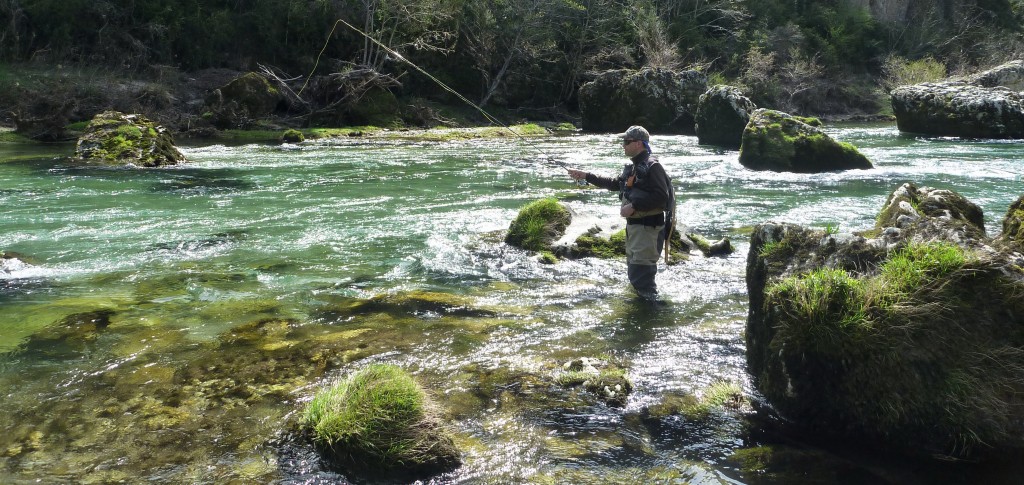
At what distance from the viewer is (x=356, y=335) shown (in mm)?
6445

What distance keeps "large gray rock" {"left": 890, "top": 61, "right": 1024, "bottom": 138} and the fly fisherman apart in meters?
22.0

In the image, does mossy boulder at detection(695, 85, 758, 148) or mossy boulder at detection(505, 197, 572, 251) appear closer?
mossy boulder at detection(505, 197, 572, 251)

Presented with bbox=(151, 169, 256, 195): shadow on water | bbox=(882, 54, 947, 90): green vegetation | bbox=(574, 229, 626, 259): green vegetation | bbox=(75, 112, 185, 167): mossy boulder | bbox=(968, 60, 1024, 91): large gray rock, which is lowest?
bbox=(574, 229, 626, 259): green vegetation

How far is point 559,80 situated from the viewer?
4250 centimetres

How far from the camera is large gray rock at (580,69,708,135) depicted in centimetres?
3225

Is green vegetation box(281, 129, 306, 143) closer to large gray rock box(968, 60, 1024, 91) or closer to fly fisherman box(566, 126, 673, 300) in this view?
fly fisherman box(566, 126, 673, 300)

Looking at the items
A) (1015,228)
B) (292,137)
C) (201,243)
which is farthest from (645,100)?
(1015,228)

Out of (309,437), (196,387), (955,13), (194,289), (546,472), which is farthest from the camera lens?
(955,13)

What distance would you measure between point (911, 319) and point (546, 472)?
233cm

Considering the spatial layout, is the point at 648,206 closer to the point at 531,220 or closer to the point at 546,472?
the point at 531,220

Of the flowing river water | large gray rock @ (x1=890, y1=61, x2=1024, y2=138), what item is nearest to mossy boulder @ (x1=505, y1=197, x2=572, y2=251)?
the flowing river water

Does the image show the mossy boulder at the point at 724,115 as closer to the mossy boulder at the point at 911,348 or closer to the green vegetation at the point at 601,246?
the green vegetation at the point at 601,246

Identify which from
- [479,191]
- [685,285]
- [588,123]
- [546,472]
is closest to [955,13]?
[588,123]

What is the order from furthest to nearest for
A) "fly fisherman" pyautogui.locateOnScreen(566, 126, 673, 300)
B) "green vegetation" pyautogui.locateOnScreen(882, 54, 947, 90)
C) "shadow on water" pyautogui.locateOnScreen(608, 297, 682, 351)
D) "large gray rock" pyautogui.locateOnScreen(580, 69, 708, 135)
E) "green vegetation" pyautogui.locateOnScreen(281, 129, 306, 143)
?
"green vegetation" pyautogui.locateOnScreen(882, 54, 947, 90), "large gray rock" pyautogui.locateOnScreen(580, 69, 708, 135), "green vegetation" pyautogui.locateOnScreen(281, 129, 306, 143), "fly fisherman" pyautogui.locateOnScreen(566, 126, 673, 300), "shadow on water" pyautogui.locateOnScreen(608, 297, 682, 351)
